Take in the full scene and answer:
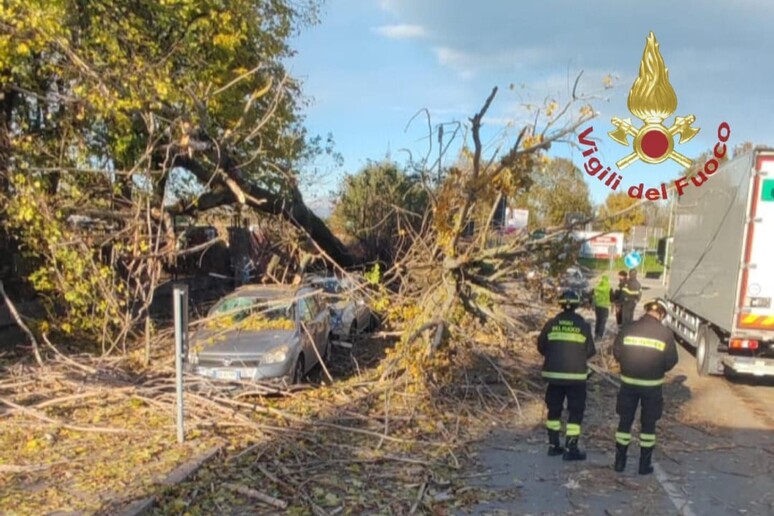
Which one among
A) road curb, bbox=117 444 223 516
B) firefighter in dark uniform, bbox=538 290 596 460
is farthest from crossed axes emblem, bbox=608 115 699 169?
road curb, bbox=117 444 223 516

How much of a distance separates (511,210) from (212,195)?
5.82 m

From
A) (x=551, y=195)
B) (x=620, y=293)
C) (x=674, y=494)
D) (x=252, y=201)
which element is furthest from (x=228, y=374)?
(x=620, y=293)

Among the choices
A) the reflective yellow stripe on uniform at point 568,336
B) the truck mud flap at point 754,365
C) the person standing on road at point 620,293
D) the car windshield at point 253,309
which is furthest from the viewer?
the person standing on road at point 620,293

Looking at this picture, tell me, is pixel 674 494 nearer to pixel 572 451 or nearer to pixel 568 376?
pixel 572 451

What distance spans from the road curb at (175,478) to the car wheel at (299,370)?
279cm

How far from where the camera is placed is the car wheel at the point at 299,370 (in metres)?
8.99

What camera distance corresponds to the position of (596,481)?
595 centimetres

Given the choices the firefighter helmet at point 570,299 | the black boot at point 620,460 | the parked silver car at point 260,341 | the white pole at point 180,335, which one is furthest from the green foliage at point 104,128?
the black boot at point 620,460

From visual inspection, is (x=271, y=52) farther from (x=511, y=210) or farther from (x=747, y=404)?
(x=747, y=404)

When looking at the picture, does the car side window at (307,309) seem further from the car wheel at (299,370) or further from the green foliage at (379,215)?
the green foliage at (379,215)

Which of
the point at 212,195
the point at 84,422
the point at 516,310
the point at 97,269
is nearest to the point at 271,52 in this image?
the point at 212,195

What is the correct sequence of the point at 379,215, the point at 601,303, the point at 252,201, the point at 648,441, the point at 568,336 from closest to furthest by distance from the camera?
the point at 648,441, the point at 568,336, the point at 252,201, the point at 601,303, the point at 379,215

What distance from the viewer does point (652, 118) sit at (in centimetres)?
1170

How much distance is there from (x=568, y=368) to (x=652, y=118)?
7007 mm
